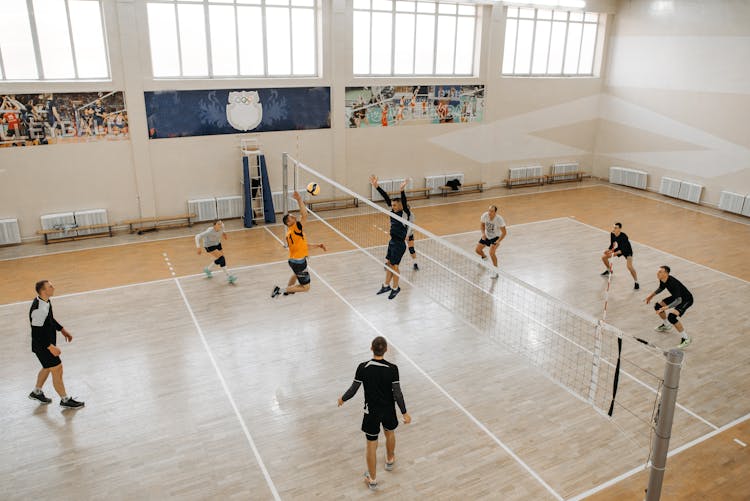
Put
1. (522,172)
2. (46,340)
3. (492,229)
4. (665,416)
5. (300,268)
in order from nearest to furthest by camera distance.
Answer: (665,416)
(46,340)
(300,268)
(492,229)
(522,172)

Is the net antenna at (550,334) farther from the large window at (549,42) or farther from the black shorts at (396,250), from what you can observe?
the large window at (549,42)

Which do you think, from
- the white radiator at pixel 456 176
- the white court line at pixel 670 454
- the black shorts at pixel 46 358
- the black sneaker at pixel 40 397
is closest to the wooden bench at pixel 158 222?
the black sneaker at pixel 40 397

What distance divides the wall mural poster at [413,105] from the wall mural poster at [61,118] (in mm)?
6513

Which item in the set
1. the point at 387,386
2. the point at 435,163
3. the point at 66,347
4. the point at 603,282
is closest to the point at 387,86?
the point at 435,163

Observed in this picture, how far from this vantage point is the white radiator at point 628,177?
20477 mm

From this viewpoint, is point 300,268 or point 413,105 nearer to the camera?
point 300,268

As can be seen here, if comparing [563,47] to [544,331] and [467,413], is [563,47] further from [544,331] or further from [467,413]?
[467,413]

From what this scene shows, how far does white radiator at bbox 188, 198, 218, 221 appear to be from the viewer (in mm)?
15648

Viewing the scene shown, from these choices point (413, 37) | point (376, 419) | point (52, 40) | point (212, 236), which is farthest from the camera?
point (413, 37)

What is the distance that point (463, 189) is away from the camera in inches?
784

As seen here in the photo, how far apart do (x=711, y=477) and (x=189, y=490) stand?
607cm

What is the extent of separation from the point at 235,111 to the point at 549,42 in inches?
472

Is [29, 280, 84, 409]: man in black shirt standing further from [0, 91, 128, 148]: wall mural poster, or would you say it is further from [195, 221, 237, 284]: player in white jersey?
[0, 91, 128, 148]: wall mural poster

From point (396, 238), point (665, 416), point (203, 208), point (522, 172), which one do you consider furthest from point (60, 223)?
point (522, 172)
